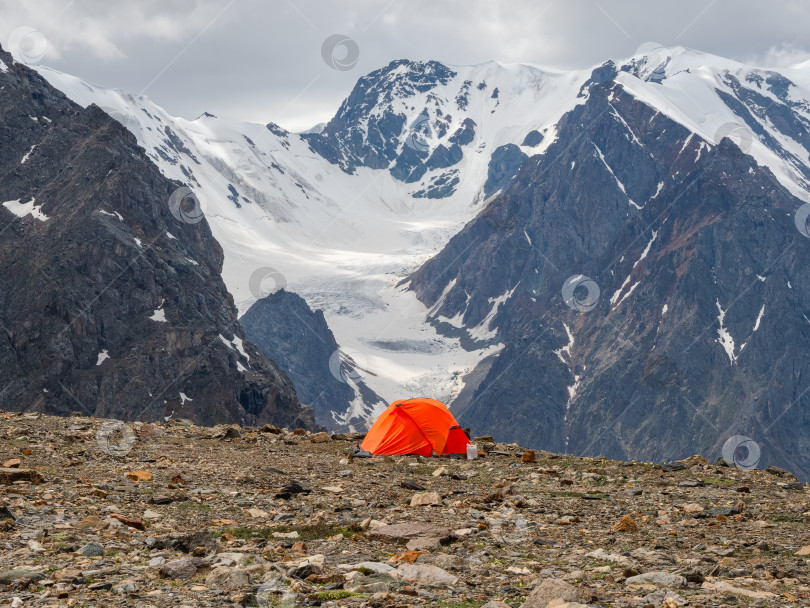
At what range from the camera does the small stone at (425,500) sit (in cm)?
2138

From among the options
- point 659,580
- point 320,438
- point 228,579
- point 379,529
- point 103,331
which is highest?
point 659,580

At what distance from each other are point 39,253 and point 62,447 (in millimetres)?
168633

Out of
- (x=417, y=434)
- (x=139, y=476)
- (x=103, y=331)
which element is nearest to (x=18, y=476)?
(x=139, y=476)

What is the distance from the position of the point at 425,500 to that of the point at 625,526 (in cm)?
493

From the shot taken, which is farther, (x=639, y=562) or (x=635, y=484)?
(x=635, y=484)

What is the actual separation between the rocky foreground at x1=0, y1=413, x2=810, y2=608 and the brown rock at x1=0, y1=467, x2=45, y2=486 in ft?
0.11

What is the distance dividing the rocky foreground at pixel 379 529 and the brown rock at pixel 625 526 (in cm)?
3

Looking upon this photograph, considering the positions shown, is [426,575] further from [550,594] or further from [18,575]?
[18,575]

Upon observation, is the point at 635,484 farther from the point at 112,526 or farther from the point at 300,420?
the point at 300,420

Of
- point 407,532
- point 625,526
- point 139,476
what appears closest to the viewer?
point 407,532

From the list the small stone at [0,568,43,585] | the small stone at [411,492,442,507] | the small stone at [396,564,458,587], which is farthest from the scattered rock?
the small stone at [0,568,43,585]

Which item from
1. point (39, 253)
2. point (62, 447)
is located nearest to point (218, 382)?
point (39, 253)

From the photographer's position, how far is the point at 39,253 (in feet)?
602

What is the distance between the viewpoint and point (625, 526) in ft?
60.4
